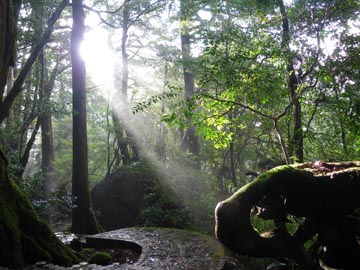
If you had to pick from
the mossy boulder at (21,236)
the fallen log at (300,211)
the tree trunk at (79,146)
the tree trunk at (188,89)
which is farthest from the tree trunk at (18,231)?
the tree trunk at (188,89)

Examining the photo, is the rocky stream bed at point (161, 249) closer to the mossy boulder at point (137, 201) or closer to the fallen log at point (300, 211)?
the fallen log at point (300, 211)

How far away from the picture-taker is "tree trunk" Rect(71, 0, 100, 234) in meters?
10.4

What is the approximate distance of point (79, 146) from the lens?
421 inches

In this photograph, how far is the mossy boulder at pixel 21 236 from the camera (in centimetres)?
501

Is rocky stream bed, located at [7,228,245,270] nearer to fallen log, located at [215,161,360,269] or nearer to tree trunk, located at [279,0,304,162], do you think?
fallen log, located at [215,161,360,269]

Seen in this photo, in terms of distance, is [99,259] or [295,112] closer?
[99,259]

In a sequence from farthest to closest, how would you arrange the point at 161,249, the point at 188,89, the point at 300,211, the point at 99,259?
1. the point at 188,89
2. the point at 161,249
3. the point at 99,259
4. the point at 300,211

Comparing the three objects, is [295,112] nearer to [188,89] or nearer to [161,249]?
[161,249]

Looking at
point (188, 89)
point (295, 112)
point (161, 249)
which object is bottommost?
point (161, 249)

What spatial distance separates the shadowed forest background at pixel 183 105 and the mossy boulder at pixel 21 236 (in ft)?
0.63

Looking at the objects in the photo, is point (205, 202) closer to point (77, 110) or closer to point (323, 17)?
point (77, 110)

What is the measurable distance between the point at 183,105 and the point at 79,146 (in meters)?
3.88

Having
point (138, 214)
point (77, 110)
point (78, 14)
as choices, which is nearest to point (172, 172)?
point (138, 214)

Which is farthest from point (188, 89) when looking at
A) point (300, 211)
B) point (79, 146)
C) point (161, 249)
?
point (300, 211)
